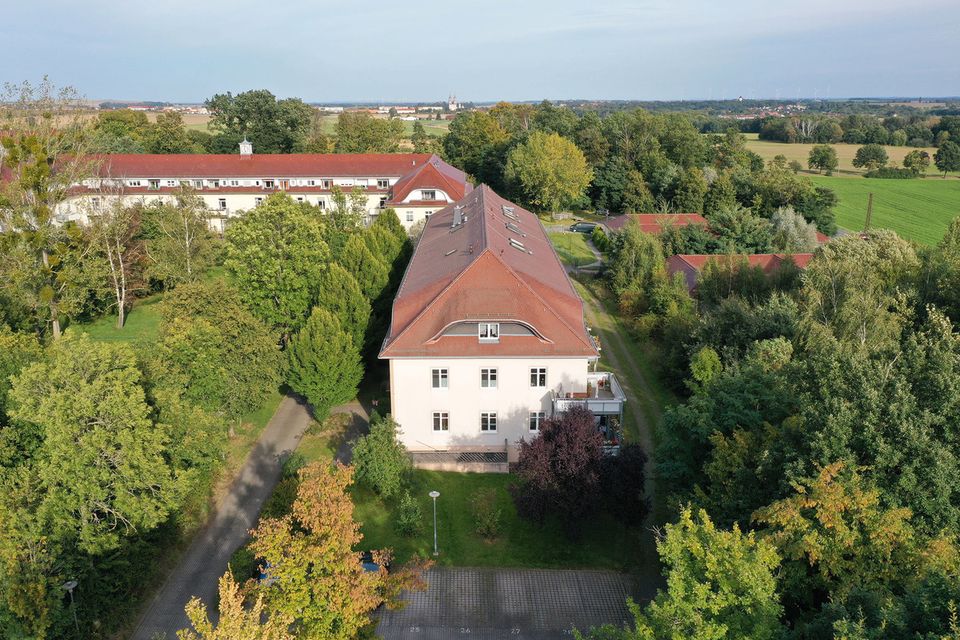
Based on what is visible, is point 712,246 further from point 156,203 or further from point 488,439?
→ point 156,203

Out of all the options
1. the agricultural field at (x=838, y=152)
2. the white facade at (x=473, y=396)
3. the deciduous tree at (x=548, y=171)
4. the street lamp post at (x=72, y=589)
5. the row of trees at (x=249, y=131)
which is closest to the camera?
the street lamp post at (x=72, y=589)

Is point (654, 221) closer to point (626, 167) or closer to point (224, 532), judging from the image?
point (626, 167)

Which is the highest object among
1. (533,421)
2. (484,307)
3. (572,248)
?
(484,307)

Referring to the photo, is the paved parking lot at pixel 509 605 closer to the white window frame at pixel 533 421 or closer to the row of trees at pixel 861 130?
the white window frame at pixel 533 421

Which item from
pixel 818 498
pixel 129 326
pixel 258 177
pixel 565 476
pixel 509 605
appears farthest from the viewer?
pixel 258 177

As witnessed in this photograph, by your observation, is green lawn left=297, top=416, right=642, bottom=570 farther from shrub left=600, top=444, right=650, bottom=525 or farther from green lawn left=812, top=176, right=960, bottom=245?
green lawn left=812, top=176, right=960, bottom=245

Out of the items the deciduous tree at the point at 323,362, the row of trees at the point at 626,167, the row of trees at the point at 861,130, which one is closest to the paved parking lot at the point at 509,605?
the deciduous tree at the point at 323,362

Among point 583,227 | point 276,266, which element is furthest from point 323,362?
point 583,227
